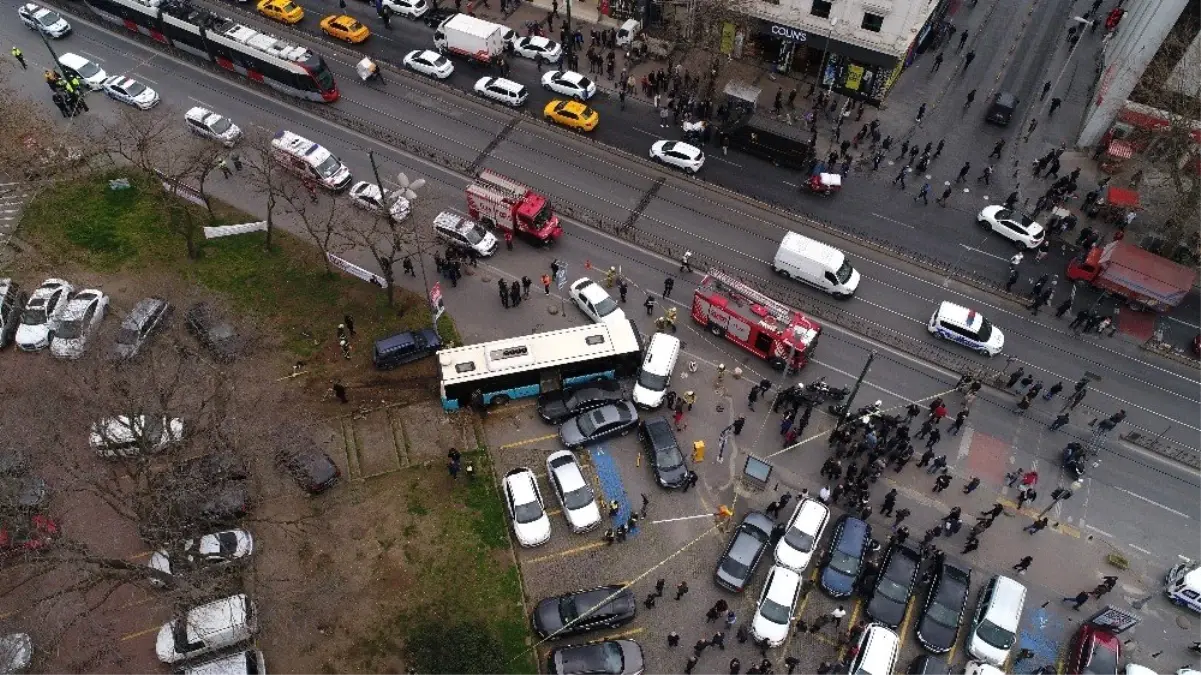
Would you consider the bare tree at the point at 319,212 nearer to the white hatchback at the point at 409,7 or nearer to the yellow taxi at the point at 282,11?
the yellow taxi at the point at 282,11

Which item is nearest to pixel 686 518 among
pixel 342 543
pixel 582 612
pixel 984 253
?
pixel 582 612

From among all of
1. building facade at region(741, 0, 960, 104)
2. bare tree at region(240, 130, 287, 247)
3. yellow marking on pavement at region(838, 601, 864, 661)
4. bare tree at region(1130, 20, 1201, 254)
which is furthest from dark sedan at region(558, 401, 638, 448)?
bare tree at region(1130, 20, 1201, 254)

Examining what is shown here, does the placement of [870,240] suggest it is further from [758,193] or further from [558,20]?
[558,20]

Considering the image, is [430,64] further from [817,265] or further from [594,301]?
[817,265]

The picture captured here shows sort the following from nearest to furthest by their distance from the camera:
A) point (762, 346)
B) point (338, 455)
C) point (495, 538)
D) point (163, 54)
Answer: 1. point (495, 538)
2. point (338, 455)
3. point (762, 346)
4. point (163, 54)

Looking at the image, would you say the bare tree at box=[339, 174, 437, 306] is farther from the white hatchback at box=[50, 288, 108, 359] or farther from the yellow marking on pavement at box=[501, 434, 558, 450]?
the white hatchback at box=[50, 288, 108, 359]

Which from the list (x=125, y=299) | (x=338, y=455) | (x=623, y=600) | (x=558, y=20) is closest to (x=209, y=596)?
(x=338, y=455)
